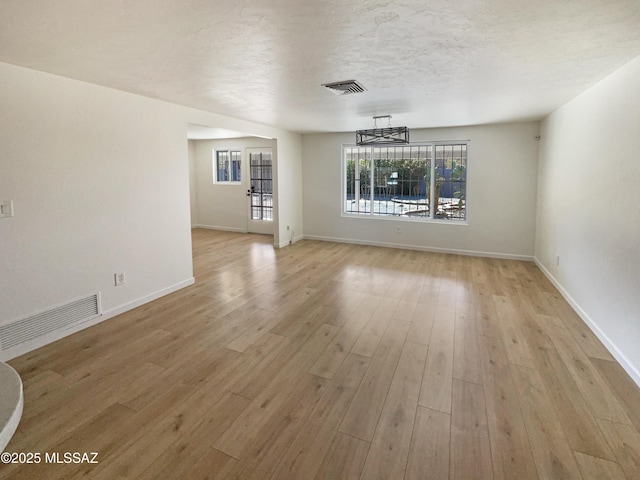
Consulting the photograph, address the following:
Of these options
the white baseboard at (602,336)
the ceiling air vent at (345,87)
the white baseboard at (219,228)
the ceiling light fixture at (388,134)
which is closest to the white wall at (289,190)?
the white baseboard at (219,228)

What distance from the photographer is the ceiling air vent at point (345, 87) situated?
3176 millimetres

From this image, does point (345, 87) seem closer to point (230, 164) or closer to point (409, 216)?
point (409, 216)

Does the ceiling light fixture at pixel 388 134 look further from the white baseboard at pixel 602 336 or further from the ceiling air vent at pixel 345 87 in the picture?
the white baseboard at pixel 602 336

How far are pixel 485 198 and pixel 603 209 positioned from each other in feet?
9.80

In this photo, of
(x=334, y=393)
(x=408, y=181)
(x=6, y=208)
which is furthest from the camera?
(x=408, y=181)

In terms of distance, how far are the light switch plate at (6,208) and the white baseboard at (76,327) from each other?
1052 millimetres

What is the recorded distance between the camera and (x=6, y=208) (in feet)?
8.68

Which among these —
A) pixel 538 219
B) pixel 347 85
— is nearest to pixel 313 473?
pixel 347 85

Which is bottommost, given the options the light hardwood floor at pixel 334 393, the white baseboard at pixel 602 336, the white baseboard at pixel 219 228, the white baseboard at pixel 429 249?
the light hardwood floor at pixel 334 393

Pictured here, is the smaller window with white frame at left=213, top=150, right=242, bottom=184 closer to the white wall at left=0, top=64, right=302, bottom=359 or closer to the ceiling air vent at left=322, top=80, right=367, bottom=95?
the white wall at left=0, top=64, right=302, bottom=359

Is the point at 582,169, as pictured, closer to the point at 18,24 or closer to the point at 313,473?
the point at 313,473

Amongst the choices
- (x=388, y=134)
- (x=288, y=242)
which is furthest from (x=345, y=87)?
(x=288, y=242)

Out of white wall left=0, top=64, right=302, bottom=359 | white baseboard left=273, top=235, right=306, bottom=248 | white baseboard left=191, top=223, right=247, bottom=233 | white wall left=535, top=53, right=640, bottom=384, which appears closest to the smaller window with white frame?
white baseboard left=191, top=223, right=247, bottom=233

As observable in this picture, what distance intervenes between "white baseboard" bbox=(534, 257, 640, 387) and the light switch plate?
4.76 meters
